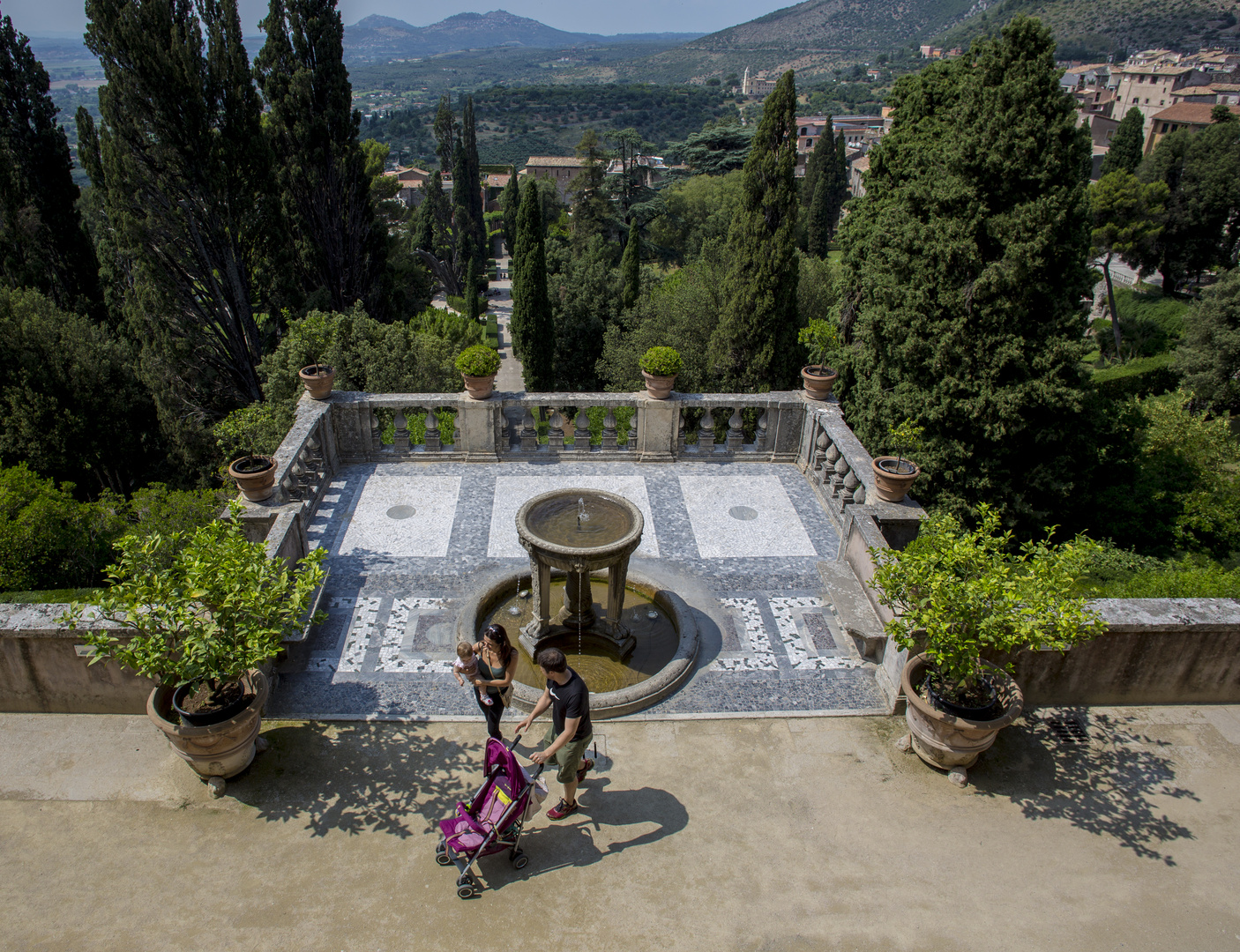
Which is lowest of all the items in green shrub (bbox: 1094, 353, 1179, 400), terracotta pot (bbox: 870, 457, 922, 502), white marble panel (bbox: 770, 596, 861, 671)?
green shrub (bbox: 1094, 353, 1179, 400)

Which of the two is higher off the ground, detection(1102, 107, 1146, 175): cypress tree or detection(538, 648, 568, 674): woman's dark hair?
detection(1102, 107, 1146, 175): cypress tree

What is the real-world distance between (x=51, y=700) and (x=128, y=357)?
19477 mm

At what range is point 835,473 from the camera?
1091 cm

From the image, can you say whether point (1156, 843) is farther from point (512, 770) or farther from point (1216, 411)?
point (1216, 411)

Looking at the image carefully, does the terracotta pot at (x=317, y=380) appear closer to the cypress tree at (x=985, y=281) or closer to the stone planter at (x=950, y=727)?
the stone planter at (x=950, y=727)

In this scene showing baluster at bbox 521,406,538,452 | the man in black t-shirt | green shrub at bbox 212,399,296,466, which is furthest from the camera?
green shrub at bbox 212,399,296,466

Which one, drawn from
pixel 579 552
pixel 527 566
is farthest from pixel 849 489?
pixel 579 552

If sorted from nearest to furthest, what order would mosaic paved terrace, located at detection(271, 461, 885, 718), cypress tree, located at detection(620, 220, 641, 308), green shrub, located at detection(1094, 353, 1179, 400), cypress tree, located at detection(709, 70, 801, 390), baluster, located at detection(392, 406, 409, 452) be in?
mosaic paved terrace, located at detection(271, 461, 885, 718) → baluster, located at detection(392, 406, 409, 452) → cypress tree, located at detection(709, 70, 801, 390) → green shrub, located at detection(1094, 353, 1179, 400) → cypress tree, located at detection(620, 220, 641, 308)

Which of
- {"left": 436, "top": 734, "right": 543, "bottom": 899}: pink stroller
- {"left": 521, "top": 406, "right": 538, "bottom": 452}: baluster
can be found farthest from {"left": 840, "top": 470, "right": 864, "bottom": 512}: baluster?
{"left": 436, "top": 734, "right": 543, "bottom": 899}: pink stroller

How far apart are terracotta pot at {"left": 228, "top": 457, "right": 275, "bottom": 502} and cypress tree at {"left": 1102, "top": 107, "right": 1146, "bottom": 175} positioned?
5923 cm

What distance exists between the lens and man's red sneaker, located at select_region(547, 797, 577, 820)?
20.6ft

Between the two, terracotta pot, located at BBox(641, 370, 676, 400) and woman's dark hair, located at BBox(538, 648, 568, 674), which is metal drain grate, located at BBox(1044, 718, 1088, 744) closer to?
woman's dark hair, located at BBox(538, 648, 568, 674)

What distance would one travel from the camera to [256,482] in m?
9.07

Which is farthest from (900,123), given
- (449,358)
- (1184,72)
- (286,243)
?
(1184,72)
